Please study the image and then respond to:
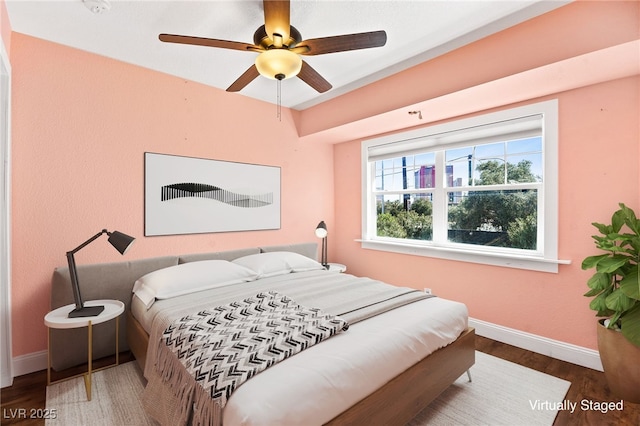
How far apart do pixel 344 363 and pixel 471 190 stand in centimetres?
262

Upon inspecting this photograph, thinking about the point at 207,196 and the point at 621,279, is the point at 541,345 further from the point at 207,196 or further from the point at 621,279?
the point at 207,196

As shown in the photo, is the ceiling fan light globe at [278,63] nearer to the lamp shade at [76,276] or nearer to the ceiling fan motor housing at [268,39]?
the ceiling fan motor housing at [268,39]

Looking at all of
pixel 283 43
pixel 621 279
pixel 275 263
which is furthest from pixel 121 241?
pixel 621 279

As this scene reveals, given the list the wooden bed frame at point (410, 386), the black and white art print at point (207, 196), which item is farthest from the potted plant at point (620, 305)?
the black and white art print at point (207, 196)

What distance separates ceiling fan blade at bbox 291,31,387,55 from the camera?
1.76 metres

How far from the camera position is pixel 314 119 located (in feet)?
13.1

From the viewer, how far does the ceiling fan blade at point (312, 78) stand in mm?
2152

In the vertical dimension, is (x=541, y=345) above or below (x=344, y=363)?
below

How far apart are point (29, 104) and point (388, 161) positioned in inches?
146

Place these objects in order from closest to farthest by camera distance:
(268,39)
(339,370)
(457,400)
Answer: (339,370), (268,39), (457,400)

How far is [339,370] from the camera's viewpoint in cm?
141

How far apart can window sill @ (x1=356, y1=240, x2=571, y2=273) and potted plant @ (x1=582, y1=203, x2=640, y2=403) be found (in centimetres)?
45

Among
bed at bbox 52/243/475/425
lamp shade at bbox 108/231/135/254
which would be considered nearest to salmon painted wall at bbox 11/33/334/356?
bed at bbox 52/243/475/425

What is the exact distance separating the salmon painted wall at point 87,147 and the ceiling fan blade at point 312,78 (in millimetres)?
1520
